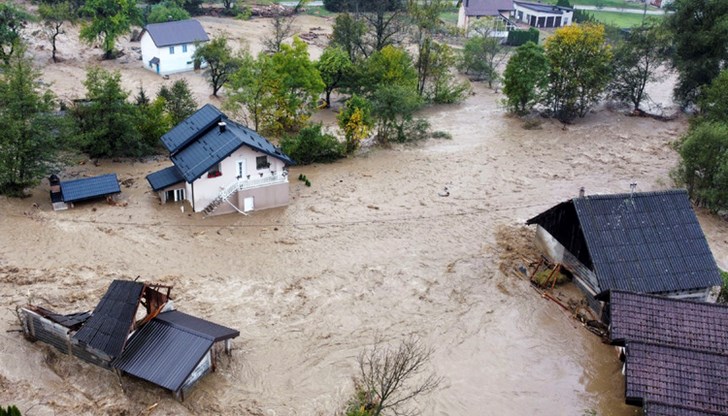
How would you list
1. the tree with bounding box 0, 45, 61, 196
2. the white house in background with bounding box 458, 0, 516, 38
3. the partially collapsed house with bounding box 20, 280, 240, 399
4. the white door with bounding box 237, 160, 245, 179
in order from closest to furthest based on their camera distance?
1. the partially collapsed house with bounding box 20, 280, 240, 399
2. the tree with bounding box 0, 45, 61, 196
3. the white door with bounding box 237, 160, 245, 179
4. the white house in background with bounding box 458, 0, 516, 38

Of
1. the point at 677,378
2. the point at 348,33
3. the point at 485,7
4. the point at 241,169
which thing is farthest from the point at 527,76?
the point at 677,378

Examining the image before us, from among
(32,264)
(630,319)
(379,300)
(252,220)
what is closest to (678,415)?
(630,319)

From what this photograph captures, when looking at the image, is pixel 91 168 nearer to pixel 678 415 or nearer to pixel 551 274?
pixel 551 274

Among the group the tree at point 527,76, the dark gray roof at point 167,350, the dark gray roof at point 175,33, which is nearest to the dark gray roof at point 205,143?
the dark gray roof at point 167,350

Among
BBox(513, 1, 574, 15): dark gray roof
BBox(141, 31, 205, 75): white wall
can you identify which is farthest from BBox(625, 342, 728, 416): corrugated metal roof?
BBox(513, 1, 574, 15): dark gray roof

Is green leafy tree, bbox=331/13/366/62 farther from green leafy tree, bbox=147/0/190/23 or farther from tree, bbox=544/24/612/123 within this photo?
green leafy tree, bbox=147/0/190/23

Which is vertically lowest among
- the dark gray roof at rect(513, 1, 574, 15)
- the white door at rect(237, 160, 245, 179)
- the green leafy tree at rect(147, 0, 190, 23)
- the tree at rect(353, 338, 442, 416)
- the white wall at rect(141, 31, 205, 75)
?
the tree at rect(353, 338, 442, 416)

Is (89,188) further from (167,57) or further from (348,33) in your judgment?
(348,33)
